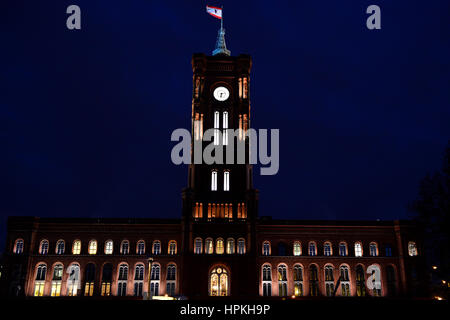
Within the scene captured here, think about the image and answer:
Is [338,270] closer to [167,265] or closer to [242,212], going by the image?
[242,212]

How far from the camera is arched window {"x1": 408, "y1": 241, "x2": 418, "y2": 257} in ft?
214

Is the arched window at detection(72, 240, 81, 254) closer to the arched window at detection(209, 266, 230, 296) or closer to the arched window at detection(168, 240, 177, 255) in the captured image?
the arched window at detection(168, 240, 177, 255)

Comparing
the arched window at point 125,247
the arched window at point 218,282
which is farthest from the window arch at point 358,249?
the arched window at point 125,247

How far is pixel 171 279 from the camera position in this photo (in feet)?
206

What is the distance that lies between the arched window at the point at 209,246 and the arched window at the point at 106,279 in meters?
15.1

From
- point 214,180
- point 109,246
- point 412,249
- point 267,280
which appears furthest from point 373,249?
point 109,246

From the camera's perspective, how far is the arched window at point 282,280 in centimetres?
6262

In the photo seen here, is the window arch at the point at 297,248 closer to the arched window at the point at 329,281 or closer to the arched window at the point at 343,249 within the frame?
the arched window at the point at 329,281

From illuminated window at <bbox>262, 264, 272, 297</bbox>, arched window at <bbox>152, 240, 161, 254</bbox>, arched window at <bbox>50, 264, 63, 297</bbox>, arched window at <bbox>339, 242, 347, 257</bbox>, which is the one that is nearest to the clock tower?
illuminated window at <bbox>262, 264, 272, 297</bbox>

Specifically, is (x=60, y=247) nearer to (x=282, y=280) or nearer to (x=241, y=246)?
(x=241, y=246)

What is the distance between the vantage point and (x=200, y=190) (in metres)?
66.3

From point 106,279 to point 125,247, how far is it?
5452 mm
